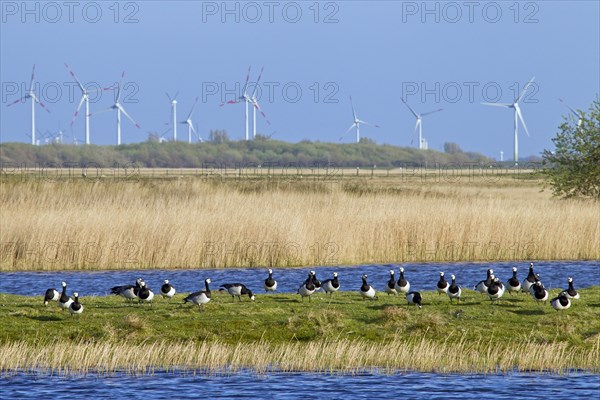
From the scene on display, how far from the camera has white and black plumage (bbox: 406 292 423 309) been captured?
77.8ft

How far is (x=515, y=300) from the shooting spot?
2530 centimetres

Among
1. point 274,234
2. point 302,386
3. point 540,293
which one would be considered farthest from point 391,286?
point 274,234

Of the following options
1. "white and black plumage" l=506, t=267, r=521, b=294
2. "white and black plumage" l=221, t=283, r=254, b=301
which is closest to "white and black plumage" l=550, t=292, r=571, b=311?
"white and black plumage" l=506, t=267, r=521, b=294

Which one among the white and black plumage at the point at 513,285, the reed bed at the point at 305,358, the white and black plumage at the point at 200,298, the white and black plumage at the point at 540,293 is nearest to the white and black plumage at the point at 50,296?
the white and black plumage at the point at 200,298

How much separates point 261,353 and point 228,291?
4.70 meters

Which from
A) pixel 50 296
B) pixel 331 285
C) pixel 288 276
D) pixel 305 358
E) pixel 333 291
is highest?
pixel 331 285

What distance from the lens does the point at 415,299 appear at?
23.7 metres

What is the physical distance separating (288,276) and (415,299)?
36.4 ft

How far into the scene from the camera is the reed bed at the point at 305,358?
20.0 meters

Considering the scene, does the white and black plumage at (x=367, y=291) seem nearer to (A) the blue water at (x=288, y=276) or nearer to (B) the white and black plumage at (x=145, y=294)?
(B) the white and black plumage at (x=145, y=294)

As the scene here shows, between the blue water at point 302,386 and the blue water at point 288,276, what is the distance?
10.8m

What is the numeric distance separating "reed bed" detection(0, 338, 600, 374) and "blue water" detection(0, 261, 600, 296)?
9.48 metres

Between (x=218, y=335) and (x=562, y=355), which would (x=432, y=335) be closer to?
(x=562, y=355)

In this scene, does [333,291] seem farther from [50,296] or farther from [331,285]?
[50,296]
